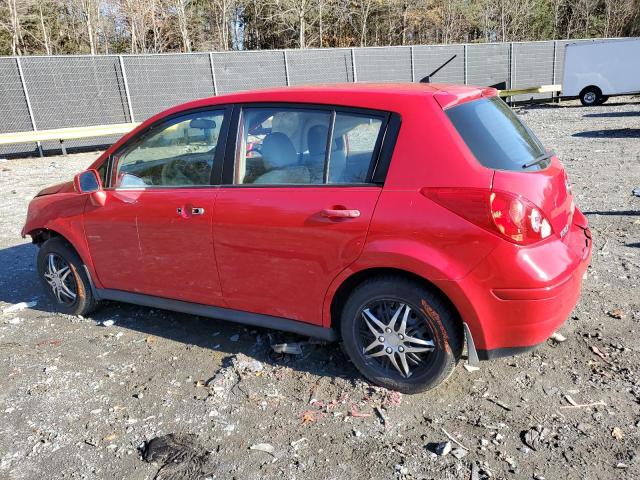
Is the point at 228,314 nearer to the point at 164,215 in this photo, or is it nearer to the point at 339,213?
the point at 164,215

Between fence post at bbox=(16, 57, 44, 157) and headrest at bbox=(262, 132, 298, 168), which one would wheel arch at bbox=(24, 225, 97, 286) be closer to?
headrest at bbox=(262, 132, 298, 168)

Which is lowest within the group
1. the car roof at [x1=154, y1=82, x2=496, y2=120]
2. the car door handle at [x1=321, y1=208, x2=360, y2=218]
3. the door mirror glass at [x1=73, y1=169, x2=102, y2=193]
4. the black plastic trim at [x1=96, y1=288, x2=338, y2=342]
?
the black plastic trim at [x1=96, y1=288, x2=338, y2=342]

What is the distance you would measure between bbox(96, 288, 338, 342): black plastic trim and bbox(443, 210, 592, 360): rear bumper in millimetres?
923

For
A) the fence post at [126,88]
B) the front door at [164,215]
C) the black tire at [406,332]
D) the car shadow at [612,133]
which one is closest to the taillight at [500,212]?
→ the black tire at [406,332]

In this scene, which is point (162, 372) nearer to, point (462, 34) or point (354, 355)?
point (354, 355)

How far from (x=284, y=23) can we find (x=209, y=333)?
28.7m

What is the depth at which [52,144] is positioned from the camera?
14.9 metres

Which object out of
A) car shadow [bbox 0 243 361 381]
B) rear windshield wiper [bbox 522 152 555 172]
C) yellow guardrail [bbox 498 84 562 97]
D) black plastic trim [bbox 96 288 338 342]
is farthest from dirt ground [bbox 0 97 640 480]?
yellow guardrail [bbox 498 84 562 97]

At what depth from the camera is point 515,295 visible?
8.95 ft

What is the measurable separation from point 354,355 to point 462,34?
38315 mm

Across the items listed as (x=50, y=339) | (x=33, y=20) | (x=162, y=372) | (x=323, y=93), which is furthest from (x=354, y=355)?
(x=33, y=20)

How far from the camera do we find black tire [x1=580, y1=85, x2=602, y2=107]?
22.4 m

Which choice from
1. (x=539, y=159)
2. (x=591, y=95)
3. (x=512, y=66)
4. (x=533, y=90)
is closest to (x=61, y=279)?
(x=539, y=159)

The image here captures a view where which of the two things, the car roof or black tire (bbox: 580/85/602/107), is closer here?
the car roof
